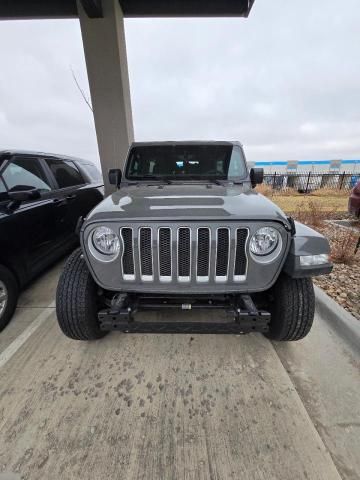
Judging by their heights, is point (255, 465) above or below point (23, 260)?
below

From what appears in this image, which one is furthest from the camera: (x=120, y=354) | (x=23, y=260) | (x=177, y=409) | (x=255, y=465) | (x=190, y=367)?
(x=23, y=260)

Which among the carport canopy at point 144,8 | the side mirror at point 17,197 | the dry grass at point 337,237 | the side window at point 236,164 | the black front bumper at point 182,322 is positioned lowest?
the dry grass at point 337,237

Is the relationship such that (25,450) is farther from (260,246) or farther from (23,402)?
(260,246)

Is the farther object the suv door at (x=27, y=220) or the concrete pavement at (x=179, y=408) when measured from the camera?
the suv door at (x=27, y=220)

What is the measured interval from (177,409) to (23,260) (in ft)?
7.29

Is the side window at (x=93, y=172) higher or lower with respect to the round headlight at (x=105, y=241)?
higher

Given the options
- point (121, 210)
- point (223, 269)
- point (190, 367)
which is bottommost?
point (190, 367)

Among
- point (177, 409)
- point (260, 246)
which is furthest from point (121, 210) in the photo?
point (177, 409)

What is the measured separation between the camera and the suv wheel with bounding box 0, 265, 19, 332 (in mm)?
2285

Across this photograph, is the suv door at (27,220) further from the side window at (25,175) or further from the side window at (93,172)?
the side window at (93,172)

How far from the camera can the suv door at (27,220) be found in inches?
94.4

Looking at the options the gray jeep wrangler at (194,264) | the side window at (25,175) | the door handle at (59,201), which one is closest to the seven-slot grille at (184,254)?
the gray jeep wrangler at (194,264)

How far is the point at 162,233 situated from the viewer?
1.61 m

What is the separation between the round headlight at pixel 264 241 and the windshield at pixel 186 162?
136 cm
